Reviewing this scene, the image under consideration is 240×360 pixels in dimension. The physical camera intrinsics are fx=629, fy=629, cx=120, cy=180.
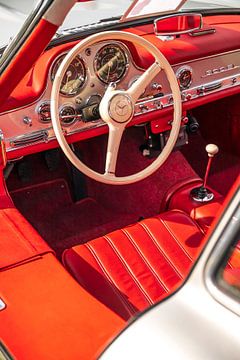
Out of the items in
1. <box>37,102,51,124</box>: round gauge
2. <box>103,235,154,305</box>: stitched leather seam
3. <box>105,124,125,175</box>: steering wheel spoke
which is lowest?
<box>103,235,154,305</box>: stitched leather seam

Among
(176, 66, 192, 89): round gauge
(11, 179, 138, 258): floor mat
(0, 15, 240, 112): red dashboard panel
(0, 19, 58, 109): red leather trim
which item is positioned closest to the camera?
(0, 19, 58, 109): red leather trim

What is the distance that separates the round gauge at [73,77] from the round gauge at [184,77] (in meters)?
0.53

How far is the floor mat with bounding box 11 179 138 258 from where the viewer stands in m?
3.24

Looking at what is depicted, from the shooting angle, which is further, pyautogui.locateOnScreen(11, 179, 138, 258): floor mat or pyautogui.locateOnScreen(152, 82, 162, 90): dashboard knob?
pyautogui.locateOnScreen(11, 179, 138, 258): floor mat

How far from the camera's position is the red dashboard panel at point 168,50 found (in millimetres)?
2635

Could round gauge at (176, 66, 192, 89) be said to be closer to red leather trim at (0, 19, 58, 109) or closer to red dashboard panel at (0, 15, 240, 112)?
red dashboard panel at (0, 15, 240, 112)

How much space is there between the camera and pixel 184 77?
9.96 ft

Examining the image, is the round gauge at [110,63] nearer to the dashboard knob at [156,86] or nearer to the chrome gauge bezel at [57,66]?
the chrome gauge bezel at [57,66]

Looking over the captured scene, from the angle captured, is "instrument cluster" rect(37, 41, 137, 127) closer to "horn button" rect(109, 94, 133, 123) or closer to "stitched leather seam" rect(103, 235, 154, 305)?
"horn button" rect(109, 94, 133, 123)

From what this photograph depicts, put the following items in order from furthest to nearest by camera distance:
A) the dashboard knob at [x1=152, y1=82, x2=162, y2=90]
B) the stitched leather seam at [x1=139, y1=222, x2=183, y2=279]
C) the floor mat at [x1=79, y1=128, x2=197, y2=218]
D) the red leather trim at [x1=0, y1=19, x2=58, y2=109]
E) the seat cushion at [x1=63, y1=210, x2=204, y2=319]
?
the floor mat at [x1=79, y1=128, x2=197, y2=218] → the dashboard knob at [x1=152, y1=82, x2=162, y2=90] → the stitched leather seam at [x1=139, y1=222, x2=183, y2=279] → the seat cushion at [x1=63, y1=210, x2=204, y2=319] → the red leather trim at [x1=0, y1=19, x2=58, y2=109]

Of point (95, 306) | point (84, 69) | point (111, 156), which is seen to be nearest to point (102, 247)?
point (111, 156)

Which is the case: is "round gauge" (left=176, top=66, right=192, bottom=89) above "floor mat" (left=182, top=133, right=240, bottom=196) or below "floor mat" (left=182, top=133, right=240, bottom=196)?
above

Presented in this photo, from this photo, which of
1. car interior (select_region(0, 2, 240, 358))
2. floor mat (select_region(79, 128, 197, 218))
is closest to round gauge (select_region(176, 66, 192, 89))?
car interior (select_region(0, 2, 240, 358))

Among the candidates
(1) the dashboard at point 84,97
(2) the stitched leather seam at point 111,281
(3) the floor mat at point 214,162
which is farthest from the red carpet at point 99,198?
(2) the stitched leather seam at point 111,281
